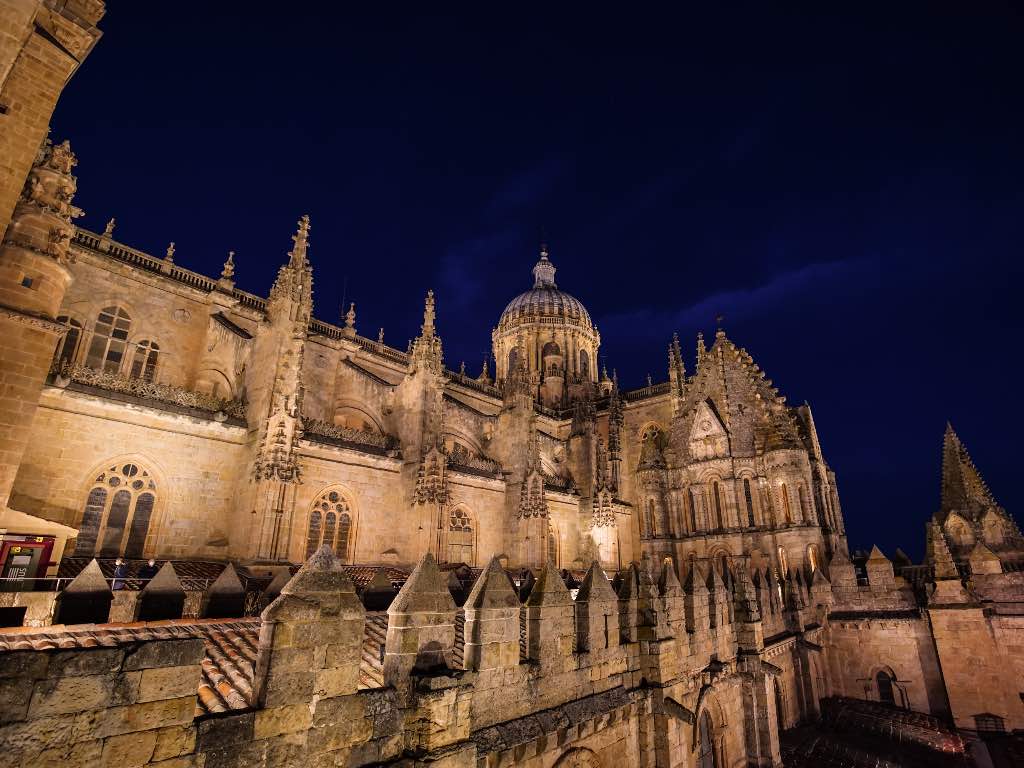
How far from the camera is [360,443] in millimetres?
21766

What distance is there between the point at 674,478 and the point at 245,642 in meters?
28.9

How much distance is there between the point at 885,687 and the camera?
774 inches

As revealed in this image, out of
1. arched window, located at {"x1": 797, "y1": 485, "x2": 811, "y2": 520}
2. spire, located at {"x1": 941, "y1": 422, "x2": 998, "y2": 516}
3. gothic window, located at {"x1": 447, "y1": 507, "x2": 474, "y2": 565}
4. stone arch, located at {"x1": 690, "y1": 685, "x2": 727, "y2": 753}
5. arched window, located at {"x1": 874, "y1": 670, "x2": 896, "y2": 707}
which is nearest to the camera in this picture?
stone arch, located at {"x1": 690, "y1": 685, "x2": 727, "y2": 753}

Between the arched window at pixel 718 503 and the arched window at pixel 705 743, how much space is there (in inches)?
718

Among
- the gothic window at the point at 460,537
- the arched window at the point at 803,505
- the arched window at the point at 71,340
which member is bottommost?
the gothic window at the point at 460,537

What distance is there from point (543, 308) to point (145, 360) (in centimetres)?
3383

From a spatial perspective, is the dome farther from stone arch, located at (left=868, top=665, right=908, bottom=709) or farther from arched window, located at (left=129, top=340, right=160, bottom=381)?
stone arch, located at (left=868, top=665, right=908, bottom=709)

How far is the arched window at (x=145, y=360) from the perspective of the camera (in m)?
20.8

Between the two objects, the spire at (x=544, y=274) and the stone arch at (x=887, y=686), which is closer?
the stone arch at (x=887, y=686)

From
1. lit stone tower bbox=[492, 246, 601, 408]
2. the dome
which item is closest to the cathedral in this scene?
lit stone tower bbox=[492, 246, 601, 408]

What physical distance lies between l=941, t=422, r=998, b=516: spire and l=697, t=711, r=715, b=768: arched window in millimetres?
26844

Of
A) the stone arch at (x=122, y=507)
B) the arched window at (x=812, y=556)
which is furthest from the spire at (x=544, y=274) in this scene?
the stone arch at (x=122, y=507)

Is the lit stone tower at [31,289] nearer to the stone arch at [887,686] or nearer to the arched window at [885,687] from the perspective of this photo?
the stone arch at [887,686]

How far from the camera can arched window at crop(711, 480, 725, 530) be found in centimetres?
2941
